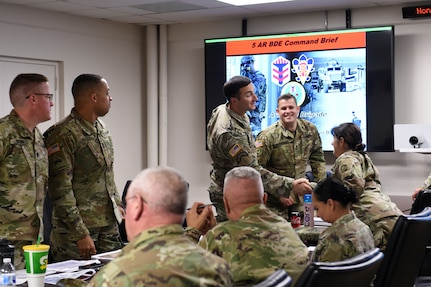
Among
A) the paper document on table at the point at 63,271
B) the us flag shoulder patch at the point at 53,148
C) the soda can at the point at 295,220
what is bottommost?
the paper document on table at the point at 63,271

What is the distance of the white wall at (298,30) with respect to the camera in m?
7.88

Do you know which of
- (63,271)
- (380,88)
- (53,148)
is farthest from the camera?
(380,88)

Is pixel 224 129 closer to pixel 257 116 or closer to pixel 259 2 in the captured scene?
pixel 259 2

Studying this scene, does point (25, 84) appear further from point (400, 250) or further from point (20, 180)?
point (400, 250)

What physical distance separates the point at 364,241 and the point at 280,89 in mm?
5106

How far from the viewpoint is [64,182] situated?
13.1ft

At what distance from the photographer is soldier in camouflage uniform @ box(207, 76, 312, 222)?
4793 mm

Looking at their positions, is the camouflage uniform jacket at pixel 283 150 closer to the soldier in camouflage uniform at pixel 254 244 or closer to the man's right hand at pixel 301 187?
the man's right hand at pixel 301 187

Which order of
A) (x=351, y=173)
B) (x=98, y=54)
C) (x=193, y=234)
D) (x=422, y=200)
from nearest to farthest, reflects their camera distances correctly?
(x=193, y=234) < (x=351, y=173) < (x=422, y=200) < (x=98, y=54)

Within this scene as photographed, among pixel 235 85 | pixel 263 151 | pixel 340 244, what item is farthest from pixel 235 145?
pixel 340 244

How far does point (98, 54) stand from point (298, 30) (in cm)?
237

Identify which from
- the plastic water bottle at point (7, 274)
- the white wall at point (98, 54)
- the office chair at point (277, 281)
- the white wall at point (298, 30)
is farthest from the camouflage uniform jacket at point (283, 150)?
the office chair at point (277, 281)

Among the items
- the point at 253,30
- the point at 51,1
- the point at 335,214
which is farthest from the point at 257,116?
the point at 335,214

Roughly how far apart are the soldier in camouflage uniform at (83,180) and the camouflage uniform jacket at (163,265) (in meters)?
1.95
